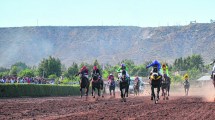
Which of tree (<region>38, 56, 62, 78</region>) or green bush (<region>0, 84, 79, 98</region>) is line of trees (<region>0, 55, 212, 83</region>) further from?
green bush (<region>0, 84, 79, 98</region>)

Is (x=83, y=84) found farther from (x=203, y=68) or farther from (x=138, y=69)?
(x=203, y=68)

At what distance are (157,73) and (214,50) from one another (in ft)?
551

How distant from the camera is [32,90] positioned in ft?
159

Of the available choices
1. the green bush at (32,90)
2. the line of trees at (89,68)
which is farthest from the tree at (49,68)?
the green bush at (32,90)

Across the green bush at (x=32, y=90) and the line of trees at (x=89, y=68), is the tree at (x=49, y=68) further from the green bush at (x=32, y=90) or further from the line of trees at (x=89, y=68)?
the green bush at (x=32, y=90)

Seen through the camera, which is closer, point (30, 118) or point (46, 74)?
point (30, 118)

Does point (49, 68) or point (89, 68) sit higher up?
point (89, 68)

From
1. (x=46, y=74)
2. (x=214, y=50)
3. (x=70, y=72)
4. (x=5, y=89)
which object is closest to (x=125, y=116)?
(x=5, y=89)

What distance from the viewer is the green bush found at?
142 feet

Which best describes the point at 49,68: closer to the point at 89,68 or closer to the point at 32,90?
the point at 89,68

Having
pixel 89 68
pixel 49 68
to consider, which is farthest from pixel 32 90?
pixel 89 68

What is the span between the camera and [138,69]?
14500 cm

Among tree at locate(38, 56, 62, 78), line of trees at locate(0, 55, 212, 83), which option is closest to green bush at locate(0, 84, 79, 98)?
line of trees at locate(0, 55, 212, 83)

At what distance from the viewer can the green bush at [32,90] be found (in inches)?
1704
